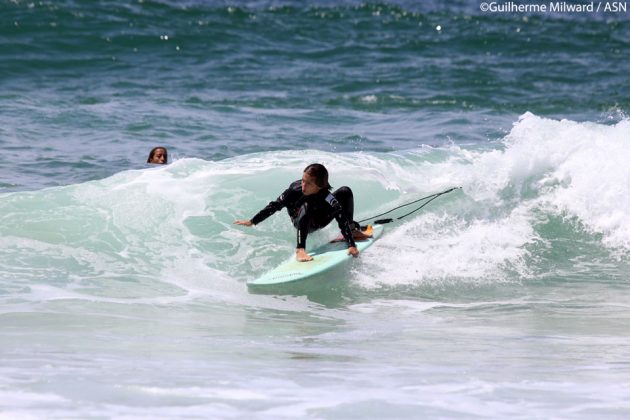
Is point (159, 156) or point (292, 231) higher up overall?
point (159, 156)

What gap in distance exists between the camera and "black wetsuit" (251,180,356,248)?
831cm

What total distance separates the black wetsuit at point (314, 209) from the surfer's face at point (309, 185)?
2.2 inches

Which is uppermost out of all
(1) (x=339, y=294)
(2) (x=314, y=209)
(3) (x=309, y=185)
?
(3) (x=309, y=185)

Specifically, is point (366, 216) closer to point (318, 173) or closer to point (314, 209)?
point (314, 209)

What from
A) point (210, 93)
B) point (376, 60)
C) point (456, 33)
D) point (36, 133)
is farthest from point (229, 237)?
point (456, 33)

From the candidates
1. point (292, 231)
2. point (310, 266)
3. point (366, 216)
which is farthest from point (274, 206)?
point (366, 216)

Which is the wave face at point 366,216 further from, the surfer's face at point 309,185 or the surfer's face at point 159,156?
the surfer's face at point 159,156

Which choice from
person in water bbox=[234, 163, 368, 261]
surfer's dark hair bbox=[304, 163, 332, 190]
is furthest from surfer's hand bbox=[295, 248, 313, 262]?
surfer's dark hair bbox=[304, 163, 332, 190]

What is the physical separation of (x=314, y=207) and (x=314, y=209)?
3cm

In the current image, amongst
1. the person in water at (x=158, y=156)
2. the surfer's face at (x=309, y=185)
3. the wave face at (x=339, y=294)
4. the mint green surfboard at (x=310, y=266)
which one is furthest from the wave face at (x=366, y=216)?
the person in water at (x=158, y=156)

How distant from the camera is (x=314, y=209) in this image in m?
8.47

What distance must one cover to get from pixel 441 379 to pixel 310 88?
47.5ft

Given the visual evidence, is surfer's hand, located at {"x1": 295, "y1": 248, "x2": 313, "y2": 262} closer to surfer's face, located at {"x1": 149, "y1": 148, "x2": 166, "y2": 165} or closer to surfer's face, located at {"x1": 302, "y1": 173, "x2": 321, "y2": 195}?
surfer's face, located at {"x1": 302, "y1": 173, "x2": 321, "y2": 195}

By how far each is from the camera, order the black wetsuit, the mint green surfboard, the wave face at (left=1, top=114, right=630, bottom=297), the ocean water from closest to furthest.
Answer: the ocean water
the mint green surfboard
the black wetsuit
the wave face at (left=1, top=114, right=630, bottom=297)
